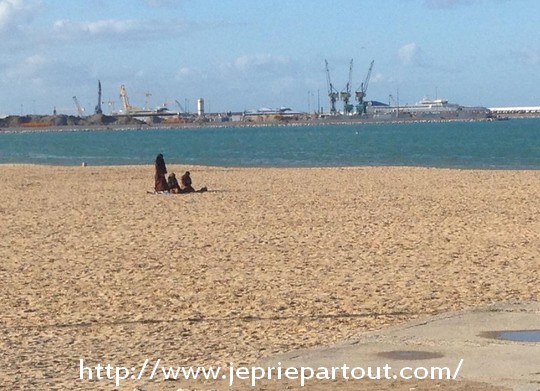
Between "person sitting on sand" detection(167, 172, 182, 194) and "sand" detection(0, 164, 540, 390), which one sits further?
"person sitting on sand" detection(167, 172, 182, 194)

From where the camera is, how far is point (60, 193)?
1033 inches

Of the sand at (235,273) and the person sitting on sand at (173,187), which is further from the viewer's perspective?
Result: the person sitting on sand at (173,187)

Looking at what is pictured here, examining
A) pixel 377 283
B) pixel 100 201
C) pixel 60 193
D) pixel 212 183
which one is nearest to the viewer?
pixel 377 283

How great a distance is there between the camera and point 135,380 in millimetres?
7312

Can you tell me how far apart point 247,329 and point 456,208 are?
1154 centimetres

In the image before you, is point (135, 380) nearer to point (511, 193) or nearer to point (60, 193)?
point (511, 193)

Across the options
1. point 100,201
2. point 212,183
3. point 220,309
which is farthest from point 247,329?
point 212,183

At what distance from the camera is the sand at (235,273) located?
8586mm

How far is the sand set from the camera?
8586 millimetres

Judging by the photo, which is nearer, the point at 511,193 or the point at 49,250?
the point at 49,250

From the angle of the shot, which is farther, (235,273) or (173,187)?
(173,187)

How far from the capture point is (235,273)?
Answer: 40.7 ft

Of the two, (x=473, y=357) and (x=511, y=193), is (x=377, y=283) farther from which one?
(x=511, y=193)

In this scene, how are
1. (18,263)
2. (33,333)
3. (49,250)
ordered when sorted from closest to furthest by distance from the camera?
(33,333), (18,263), (49,250)
